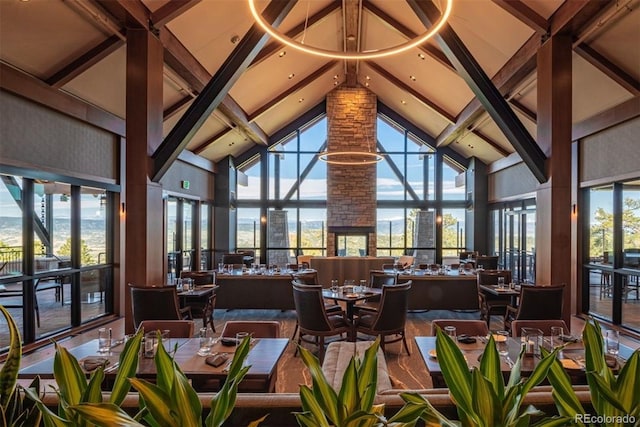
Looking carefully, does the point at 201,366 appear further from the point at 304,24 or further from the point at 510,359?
the point at 304,24

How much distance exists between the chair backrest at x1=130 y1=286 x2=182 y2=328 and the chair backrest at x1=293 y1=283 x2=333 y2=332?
1541 millimetres

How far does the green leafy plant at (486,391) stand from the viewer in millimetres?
994

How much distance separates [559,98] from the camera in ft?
17.9

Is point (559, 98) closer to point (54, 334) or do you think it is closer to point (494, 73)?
point (494, 73)

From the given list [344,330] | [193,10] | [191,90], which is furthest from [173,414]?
[191,90]

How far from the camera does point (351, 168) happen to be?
11.6 metres

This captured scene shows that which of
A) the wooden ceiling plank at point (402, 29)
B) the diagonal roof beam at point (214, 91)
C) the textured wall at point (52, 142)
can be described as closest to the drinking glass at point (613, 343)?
the diagonal roof beam at point (214, 91)

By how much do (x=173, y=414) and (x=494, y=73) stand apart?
8.23 meters

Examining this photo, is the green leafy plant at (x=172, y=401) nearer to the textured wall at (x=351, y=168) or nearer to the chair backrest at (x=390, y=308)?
the chair backrest at (x=390, y=308)

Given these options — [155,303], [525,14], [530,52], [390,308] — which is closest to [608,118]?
[530,52]

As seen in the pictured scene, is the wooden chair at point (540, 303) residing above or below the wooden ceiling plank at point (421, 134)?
below

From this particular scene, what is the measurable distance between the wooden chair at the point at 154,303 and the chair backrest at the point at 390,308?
2.52 metres

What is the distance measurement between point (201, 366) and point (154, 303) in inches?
96.0

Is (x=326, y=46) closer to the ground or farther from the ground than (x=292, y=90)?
farther from the ground
